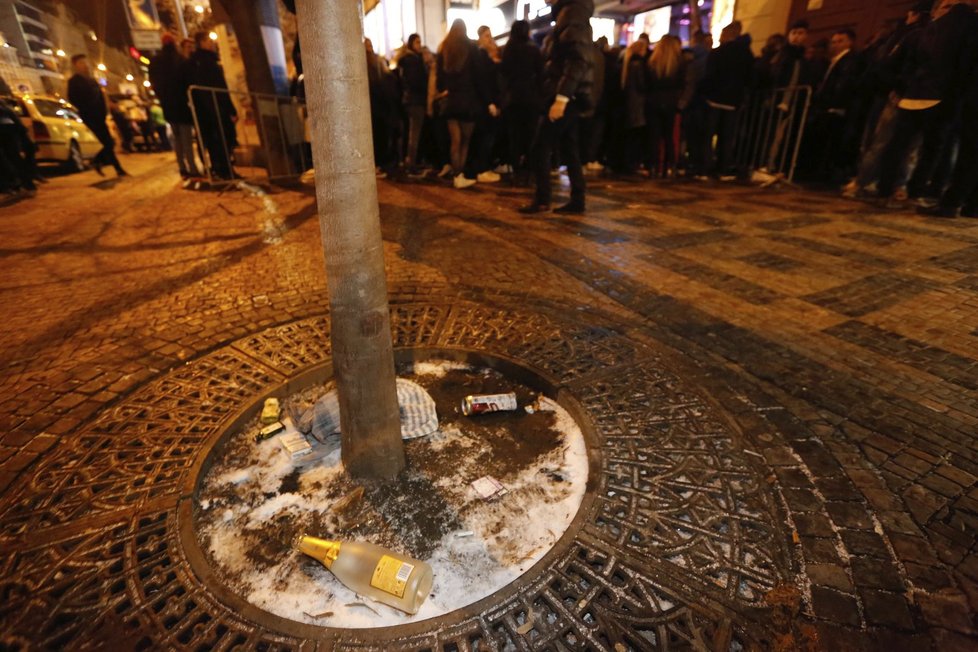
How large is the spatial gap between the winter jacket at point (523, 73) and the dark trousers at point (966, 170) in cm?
509

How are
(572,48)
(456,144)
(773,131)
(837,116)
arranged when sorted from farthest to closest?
(773,131) < (456,144) < (837,116) < (572,48)

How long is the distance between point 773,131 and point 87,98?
13.3m

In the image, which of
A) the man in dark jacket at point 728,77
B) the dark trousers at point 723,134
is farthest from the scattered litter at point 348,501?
the dark trousers at point 723,134

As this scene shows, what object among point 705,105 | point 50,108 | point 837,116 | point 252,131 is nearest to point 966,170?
point 837,116

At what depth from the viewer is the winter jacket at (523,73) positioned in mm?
6531

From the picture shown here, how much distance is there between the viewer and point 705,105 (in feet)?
29.0

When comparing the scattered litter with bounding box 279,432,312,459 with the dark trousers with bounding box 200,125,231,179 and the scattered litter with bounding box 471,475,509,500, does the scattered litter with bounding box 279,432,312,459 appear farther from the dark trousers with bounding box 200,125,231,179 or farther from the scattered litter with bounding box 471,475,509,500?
the dark trousers with bounding box 200,125,231,179

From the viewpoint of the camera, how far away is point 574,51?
202 inches

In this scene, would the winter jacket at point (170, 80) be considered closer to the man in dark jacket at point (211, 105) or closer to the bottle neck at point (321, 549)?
the man in dark jacket at point (211, 105)

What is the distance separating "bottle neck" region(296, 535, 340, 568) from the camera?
62.2 inches

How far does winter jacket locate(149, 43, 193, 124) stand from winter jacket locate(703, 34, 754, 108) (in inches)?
355

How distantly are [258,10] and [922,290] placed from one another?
11164 mm

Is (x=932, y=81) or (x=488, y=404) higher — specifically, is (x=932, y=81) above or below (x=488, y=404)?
above

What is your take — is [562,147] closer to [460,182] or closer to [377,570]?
[460,182]
